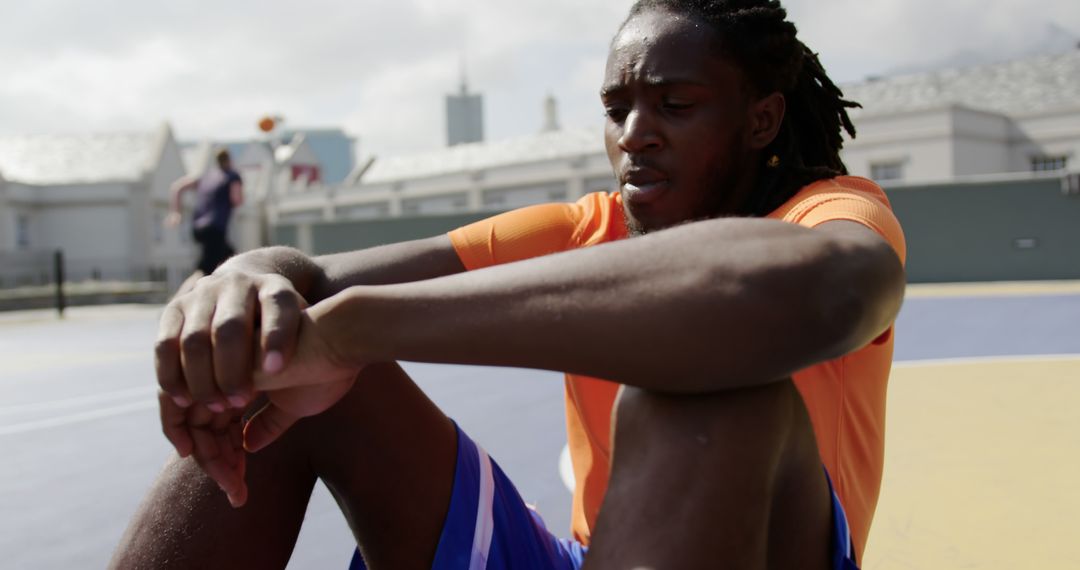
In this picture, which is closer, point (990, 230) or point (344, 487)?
point (344, 487)

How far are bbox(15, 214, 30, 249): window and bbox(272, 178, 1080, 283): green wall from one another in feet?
72.0

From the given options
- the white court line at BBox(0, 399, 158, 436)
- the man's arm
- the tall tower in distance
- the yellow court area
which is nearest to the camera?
the man's arm

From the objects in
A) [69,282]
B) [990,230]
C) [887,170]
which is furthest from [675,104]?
[69,282]

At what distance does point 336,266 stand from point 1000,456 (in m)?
2.88

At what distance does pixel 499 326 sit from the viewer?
1027mm

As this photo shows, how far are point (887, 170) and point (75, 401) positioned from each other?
25.8m

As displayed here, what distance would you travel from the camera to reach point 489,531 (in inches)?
58.1

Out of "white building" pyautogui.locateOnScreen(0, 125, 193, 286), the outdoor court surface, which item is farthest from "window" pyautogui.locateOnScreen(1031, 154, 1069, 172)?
"white building" pyautogui.locateOnScreen(0, 125, 193, 286)

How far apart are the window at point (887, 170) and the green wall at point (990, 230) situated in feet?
34.1

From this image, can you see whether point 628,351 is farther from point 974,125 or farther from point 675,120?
point 974,125

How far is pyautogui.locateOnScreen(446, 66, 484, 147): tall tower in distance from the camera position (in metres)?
106

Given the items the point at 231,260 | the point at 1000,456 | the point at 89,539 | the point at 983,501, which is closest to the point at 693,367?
the point at 231,260

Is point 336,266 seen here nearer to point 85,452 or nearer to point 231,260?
point 231,260

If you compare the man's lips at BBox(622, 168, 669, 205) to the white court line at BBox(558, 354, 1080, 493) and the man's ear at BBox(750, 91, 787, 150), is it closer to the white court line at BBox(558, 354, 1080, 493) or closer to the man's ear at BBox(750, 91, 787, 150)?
the man's ear at BBox(750, 91, 787, 150)
